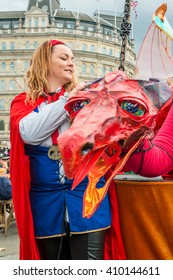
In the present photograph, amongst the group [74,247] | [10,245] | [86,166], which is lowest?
[10,245]

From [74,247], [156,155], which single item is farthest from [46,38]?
[156,155]

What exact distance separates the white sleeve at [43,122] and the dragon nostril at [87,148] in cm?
46

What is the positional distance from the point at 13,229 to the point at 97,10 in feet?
227

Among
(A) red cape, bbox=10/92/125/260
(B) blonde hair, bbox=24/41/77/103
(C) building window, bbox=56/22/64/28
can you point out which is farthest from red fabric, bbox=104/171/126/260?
(C) building window, bbox=56/22/64/28

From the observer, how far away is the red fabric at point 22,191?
2.01m

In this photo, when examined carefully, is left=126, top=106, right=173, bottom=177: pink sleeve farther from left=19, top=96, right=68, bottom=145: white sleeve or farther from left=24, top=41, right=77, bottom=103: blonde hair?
left=24, top=41, right=77, bottom=103: blonde hair

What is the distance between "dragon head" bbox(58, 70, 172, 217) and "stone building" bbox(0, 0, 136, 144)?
59.7 metres

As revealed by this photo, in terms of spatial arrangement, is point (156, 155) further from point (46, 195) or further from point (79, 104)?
point (46, 195)

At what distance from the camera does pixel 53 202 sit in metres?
1.99

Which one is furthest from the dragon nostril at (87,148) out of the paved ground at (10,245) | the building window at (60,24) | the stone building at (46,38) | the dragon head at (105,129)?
the building window at (60,24)

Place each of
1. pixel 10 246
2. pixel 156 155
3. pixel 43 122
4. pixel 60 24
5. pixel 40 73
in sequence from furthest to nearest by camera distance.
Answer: pixel 60 24
pixel 10 246
pixel 40 73
pixel 43 122
pixel 156 155

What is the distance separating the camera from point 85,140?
1478mm

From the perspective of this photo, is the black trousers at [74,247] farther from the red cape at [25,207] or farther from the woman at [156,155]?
the woman at [156,155]
